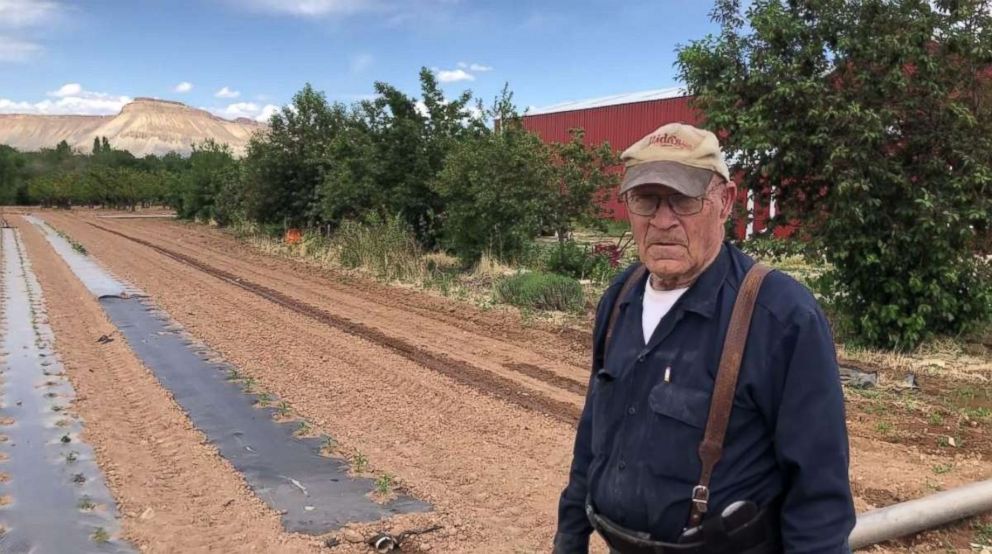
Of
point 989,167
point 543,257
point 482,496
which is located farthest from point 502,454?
point 543,257

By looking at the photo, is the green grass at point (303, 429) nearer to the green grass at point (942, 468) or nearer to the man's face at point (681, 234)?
the green grass at point (942, 468)

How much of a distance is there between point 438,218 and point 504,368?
9306 millimetres

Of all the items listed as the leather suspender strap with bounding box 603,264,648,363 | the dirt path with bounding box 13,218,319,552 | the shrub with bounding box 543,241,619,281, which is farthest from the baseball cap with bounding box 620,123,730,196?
the shrub with bounding box 543,241,619,281

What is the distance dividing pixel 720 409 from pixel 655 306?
35cm

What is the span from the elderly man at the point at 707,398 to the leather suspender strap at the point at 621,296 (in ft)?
0.28

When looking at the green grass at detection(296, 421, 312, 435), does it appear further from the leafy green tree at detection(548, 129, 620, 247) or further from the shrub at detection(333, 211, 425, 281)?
the shrub at detection(333, 211, 425, 281)

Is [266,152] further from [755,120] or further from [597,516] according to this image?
[597,516]

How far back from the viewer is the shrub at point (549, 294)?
1159 cm

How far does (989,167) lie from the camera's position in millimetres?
7910

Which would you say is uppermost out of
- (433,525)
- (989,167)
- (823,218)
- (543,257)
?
(989,167)

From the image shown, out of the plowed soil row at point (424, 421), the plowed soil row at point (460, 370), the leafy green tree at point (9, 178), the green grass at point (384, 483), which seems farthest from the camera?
the leafy green tree at point (9, 178)

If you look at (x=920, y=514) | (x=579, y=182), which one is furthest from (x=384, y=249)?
(x=920, y=514)

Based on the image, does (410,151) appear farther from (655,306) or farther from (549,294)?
(655,306)

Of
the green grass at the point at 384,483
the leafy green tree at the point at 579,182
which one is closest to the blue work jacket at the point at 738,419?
the green grass at the point at 384,483
